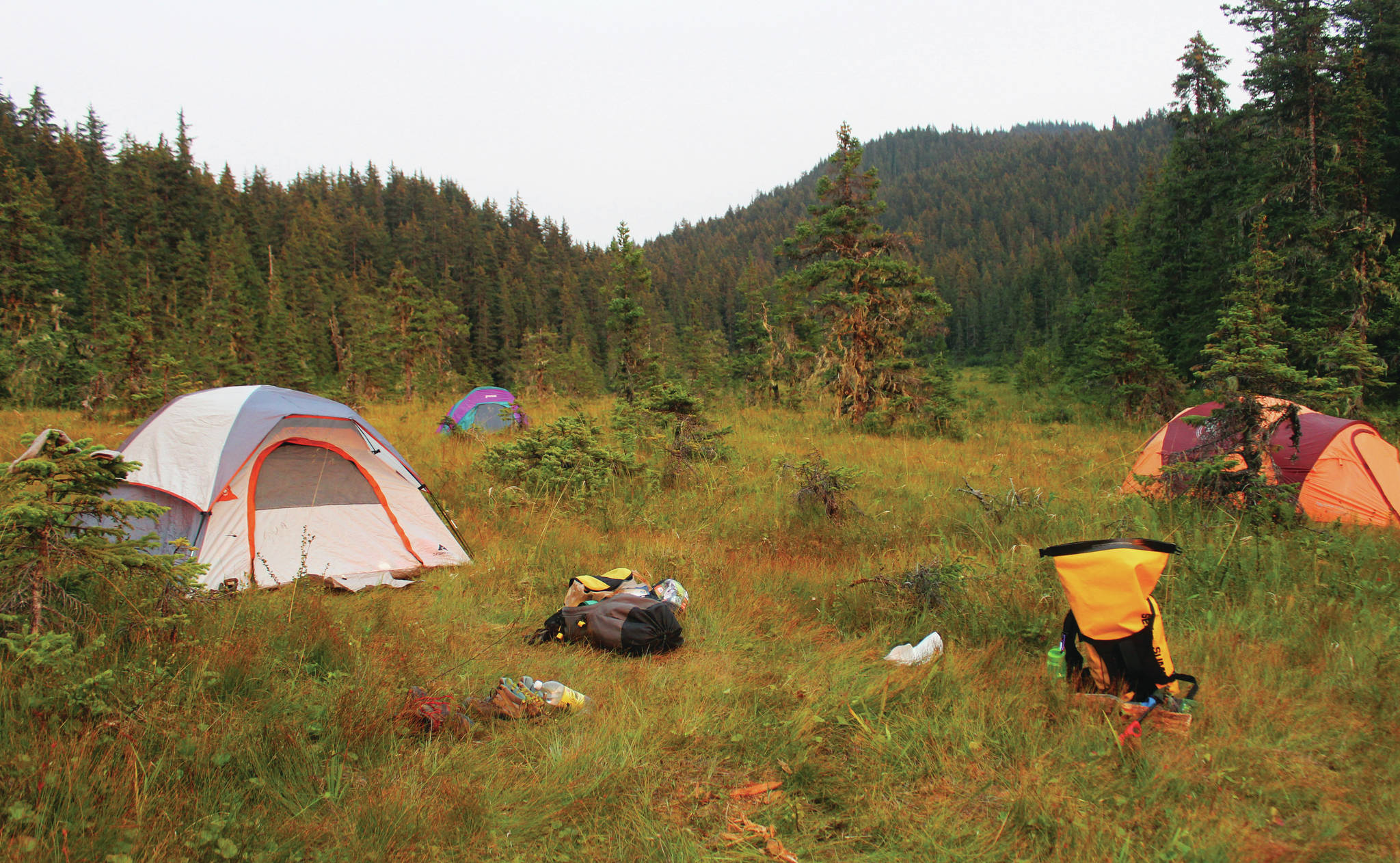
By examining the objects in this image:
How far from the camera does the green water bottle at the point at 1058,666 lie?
10.5 ft

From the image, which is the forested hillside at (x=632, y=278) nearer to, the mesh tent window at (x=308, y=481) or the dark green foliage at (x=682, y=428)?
the dark green foliage at (x=682, y=428)

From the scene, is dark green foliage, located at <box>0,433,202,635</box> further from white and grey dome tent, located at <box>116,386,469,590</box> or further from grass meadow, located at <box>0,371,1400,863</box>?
white and grey dome tent, located at <box>116,386,469,590</box>

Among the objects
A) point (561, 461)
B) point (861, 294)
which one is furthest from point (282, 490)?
point (861, 294)

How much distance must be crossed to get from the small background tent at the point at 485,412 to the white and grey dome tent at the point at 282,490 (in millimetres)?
6809

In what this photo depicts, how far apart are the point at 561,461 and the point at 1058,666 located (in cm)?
652

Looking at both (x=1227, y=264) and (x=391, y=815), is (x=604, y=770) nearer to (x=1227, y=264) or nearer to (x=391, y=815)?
(x=391, y=815)

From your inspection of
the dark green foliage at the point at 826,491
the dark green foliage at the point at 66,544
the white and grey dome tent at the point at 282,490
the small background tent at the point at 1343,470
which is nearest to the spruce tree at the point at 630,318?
the dark green foliage at the point at 826,491

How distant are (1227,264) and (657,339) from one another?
3636 centimetres

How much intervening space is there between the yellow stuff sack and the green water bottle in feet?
0.42

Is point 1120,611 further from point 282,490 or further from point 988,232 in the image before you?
point 988,232

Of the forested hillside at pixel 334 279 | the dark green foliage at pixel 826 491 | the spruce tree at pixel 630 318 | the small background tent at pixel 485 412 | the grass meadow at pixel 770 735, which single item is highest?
the forested hillside at pixel 334 279

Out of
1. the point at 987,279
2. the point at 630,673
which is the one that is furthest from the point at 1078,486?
the point at 987,279

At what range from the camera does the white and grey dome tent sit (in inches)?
217

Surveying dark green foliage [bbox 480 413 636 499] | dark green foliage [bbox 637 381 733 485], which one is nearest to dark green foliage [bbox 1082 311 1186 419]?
dark green foliage [bbox 637 381 733 485]
